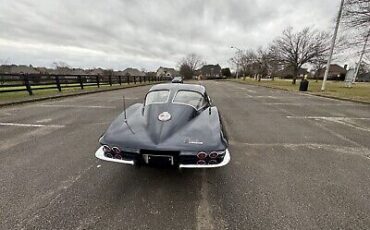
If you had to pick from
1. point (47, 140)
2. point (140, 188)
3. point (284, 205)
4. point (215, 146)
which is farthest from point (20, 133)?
point (284, 205)

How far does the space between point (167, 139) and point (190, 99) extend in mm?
1436

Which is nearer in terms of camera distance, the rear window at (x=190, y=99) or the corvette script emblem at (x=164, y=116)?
the corvette script emblem at (x=164, y=116)

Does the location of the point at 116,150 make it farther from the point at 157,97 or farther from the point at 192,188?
the point at 157,97

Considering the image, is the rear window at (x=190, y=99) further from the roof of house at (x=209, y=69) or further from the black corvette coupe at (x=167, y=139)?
the roof of house at (x=209, y=69)

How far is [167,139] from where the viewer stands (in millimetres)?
2920

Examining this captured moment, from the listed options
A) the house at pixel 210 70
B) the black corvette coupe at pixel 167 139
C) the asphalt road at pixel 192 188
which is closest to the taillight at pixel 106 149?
the black corvette coupe at pixel 167 139

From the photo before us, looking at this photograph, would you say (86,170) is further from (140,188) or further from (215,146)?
(215,146)

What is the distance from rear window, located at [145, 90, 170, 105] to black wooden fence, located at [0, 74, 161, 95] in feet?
37.0

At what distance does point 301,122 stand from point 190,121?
5.58 meters

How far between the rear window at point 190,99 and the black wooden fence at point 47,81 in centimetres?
1186

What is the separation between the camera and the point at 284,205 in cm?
274

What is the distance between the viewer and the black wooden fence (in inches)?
496

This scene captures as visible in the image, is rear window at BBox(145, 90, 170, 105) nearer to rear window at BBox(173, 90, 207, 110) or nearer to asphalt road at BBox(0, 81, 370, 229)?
rear window at BBox(173, 90, 207, 110)

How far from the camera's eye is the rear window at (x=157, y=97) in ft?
13.5
